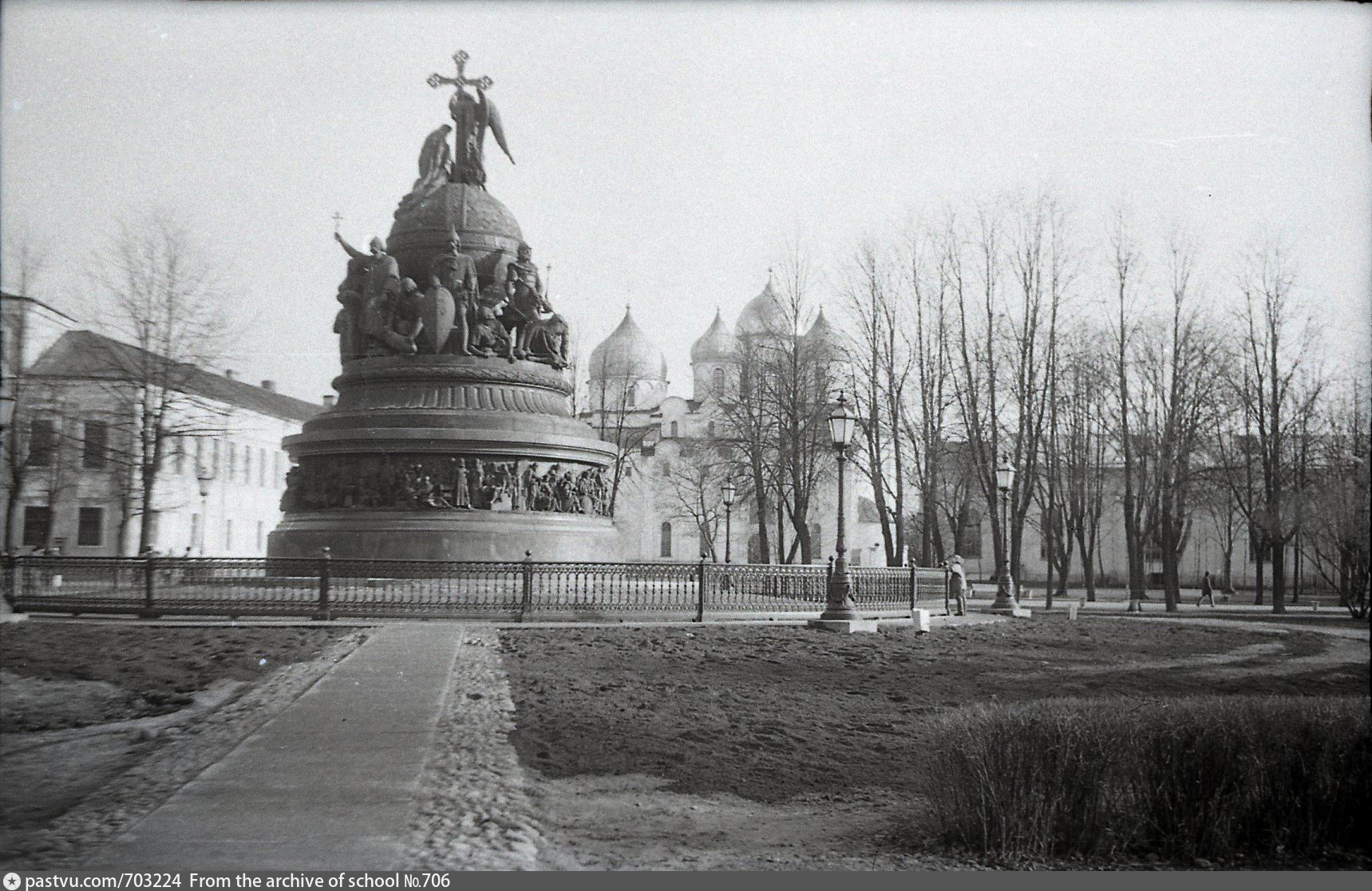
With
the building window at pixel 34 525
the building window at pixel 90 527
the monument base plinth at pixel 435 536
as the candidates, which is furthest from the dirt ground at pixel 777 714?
the building window at pixel 90 527

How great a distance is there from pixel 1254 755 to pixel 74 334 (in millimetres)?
23238

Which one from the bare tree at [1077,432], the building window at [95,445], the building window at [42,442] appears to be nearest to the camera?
the building window at [42,442]

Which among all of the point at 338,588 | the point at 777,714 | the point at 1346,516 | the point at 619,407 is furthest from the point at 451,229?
the point at 619,407

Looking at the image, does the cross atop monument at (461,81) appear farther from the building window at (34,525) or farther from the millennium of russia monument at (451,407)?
the building window at (34,525)

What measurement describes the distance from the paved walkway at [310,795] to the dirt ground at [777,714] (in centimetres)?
95

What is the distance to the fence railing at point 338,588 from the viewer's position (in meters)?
17.3

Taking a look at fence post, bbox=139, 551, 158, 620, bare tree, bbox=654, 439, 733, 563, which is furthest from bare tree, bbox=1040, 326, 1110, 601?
fence post, bbox=139, 551, 158, 620

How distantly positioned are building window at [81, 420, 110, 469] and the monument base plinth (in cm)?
575

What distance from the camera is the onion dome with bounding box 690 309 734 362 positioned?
246 ft

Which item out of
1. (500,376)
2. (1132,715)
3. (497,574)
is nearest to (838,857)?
(1132,715)

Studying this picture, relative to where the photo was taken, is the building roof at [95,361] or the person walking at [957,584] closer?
the building roof at [95,361]

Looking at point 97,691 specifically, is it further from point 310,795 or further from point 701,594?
point 701,594

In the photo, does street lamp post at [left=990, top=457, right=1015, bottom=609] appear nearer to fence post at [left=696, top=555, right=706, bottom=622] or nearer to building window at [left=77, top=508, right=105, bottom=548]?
fence post at [left=696, top=555, right=706, bottom=622]

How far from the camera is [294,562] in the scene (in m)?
17.6
